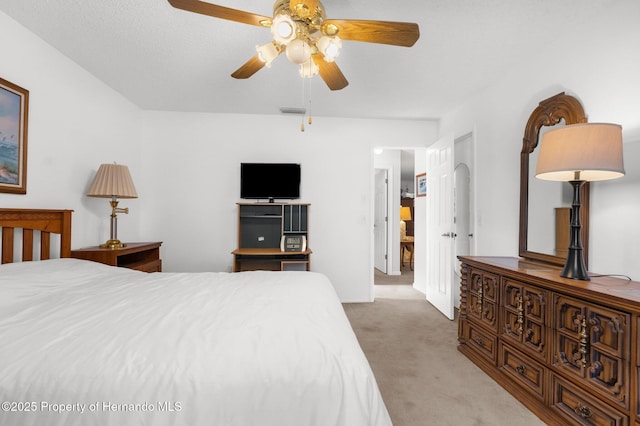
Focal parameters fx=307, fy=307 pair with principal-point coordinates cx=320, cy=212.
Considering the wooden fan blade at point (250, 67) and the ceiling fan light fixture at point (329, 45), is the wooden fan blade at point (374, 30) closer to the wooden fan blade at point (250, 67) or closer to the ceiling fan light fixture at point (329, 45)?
the ceiling fan light fixture at point (329, 45)

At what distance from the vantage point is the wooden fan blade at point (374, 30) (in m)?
1.50

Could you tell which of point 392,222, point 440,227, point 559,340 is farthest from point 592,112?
point 392,222

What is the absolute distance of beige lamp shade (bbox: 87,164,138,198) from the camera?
2830 millimetres

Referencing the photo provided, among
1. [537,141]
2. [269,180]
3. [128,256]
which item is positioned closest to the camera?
[537,141]

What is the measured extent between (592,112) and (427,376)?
216 cm

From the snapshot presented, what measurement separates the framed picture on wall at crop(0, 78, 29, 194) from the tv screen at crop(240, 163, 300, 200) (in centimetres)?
216

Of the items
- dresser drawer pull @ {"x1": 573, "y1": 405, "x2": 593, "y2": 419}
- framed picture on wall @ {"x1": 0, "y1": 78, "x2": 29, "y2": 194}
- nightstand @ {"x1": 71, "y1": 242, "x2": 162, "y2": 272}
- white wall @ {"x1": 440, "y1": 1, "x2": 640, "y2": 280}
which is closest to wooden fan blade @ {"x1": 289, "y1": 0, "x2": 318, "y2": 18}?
white wall @ {"x1": 440, "y1": 1, "x2": 640, "y2": 280}

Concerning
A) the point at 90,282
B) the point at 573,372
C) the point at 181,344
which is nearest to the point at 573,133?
the point at 573,372

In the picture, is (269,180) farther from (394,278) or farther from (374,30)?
(394,278)

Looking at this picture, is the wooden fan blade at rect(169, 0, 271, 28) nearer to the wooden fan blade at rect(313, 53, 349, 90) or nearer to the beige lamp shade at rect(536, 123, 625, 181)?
the wooden fan blade at rect(313, 53, 349, 90)

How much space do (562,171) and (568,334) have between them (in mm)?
891

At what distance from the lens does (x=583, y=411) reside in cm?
157

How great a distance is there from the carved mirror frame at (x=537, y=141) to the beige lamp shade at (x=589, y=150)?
0.46m

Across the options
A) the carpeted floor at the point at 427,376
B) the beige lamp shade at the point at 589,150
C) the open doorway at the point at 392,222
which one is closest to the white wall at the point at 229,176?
the carpeted floor at the point at 427,376
